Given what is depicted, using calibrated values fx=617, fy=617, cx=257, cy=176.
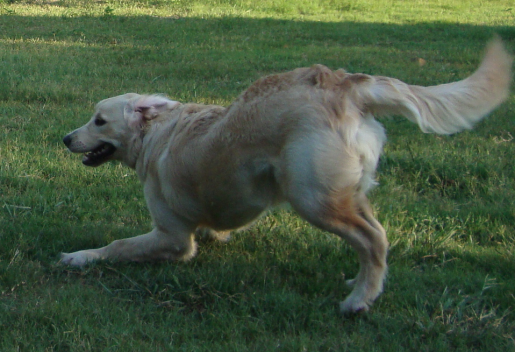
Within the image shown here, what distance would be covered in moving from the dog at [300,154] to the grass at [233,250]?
283 mm

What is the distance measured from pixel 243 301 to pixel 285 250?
2.86ft

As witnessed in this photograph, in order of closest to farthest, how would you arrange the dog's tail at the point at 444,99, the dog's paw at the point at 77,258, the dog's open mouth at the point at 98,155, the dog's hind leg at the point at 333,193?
the dog's hind leg at the point at 333,193 < the dog's tail at the point at 444,99 < the dog's paw at the point at 77,258 < the dog's open mouth at the point at 98,155

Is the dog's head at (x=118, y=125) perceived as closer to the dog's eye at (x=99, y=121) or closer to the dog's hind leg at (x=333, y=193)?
the dog's eye at (x=99, y=121)

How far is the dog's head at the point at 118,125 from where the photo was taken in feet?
15.2

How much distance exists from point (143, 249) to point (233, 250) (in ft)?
2.32

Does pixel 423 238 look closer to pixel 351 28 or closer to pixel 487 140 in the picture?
pixel 487 140

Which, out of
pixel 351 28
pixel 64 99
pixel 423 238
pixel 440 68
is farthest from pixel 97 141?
pixel 351 28

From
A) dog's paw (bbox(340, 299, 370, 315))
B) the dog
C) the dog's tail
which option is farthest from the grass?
the dog's tail

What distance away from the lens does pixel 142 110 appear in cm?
466

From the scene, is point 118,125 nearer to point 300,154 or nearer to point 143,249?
point 143,249

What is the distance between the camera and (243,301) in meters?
3.81

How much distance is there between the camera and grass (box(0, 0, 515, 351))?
136 inches

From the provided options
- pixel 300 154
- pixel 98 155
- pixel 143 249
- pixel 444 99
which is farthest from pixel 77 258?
pixel 444 99

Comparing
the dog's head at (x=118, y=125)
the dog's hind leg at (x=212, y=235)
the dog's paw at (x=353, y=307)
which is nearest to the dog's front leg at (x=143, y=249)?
the dog's hind leg at (x=212, y=235)
